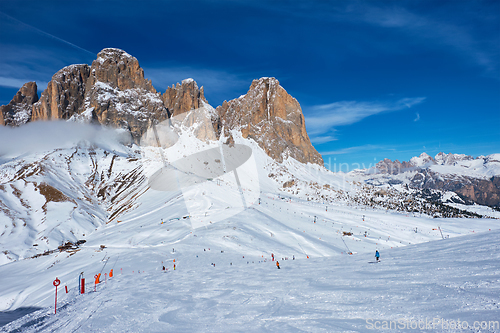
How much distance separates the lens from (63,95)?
176 meters

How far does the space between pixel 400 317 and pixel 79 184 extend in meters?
129

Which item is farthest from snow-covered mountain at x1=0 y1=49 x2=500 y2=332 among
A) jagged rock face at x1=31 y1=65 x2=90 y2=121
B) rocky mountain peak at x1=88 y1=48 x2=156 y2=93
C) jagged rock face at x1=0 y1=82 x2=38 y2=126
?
jagged rock face at x1=0 y1=82 x2=38 y2=126

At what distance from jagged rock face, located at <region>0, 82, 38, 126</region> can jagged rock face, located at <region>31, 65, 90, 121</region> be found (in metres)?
8.83

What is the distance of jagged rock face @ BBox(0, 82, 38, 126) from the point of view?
180875 mm

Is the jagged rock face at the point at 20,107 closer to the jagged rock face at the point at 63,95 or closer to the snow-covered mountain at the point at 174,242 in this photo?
the snow-covered mountain at the point at 174,242

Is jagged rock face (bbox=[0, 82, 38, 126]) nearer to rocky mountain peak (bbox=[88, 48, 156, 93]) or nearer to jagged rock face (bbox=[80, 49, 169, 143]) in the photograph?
jagged rock face (bbox=[80, 49, 169, 143])

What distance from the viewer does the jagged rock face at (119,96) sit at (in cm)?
17538

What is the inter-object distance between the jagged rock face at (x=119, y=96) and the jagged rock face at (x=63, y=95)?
22.4 ft

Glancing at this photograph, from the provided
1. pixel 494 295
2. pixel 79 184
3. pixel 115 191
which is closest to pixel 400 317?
pixel 494 295

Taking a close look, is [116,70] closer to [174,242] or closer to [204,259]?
[174,242]

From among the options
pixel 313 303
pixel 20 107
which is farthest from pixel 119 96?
pixel 313 303

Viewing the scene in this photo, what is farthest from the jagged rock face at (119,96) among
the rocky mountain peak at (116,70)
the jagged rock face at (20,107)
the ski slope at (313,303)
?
the ski slope at (313,303)

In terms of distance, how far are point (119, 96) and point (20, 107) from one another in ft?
242

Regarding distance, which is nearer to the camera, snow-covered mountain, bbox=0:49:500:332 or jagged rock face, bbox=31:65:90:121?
snow-covered mountain, bbox=0:49:500:332
